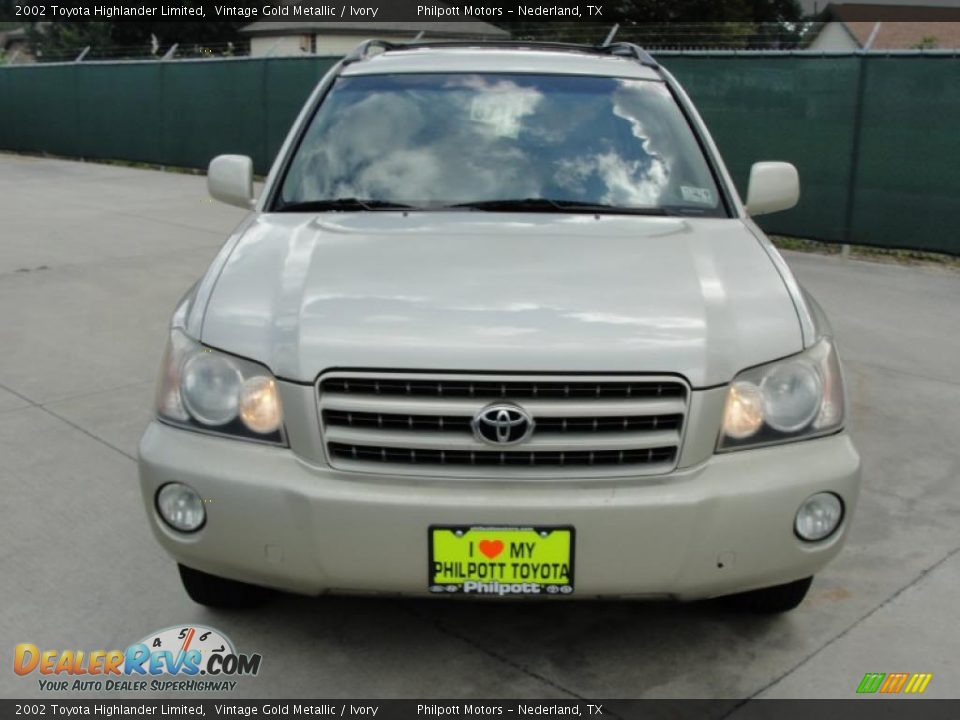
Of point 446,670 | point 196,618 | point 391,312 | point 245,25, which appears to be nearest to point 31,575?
point 196,618

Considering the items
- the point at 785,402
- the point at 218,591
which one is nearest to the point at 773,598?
the point at 785,402

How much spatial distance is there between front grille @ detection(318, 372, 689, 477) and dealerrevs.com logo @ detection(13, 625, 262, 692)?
83cm

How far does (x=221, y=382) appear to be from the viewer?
2.76m

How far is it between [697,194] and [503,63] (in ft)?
3.53

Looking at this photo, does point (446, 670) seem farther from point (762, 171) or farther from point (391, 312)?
point (762, 171)

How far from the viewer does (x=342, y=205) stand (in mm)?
3631

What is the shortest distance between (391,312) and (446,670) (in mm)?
1060

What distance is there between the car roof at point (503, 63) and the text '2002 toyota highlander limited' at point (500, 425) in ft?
4.41

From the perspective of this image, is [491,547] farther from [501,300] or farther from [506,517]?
[501,300]

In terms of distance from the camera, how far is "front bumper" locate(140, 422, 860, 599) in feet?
8.35

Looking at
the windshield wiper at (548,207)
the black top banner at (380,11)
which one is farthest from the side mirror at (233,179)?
the black top banner at (380,11)

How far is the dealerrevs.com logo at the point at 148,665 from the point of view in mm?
2926

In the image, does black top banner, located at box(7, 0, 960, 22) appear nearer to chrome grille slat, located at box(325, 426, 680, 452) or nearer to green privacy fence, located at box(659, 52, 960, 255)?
green privacy fence, located at box(659, 52, 960, 255)

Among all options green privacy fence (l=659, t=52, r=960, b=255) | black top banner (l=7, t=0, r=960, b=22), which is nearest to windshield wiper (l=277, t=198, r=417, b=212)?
green privacy fence (l=659, t=52, r=960, b=255)
